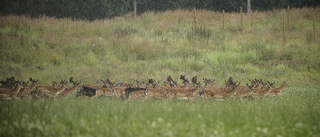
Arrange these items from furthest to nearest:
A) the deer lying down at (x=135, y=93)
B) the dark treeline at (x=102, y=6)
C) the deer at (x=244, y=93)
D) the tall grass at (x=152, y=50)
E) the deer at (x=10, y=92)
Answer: the dark treeline at (x=102, y=6) < the tall grass at (x=152, y=50) < the deer at (x=244, y=93) < the deer lying down at (x=135, y=93) < the deer at (x=10, y=92)

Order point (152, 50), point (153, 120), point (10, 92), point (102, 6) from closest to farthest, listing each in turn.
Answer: point (153, 120)
point (10, 92)
point (152, 50)
point (102, 6)

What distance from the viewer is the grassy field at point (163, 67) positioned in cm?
781

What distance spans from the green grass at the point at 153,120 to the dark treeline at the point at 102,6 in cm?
3655

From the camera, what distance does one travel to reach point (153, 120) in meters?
8.14

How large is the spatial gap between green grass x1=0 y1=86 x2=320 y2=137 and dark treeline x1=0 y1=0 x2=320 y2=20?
3655 centimetres

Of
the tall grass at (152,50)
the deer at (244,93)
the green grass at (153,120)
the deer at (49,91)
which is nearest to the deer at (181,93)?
the deer at (244,93)

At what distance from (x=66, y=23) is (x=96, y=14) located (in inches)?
610

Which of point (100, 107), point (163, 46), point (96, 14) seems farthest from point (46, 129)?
point (96, 14)

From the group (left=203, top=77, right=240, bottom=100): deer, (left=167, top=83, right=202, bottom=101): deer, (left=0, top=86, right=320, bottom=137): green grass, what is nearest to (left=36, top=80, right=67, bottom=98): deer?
(left=0, top=86, right=320, bottom=137): green grass

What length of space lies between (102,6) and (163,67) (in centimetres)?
2639

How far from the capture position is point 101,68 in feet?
70.7

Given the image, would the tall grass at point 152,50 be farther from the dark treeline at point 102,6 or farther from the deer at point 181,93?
the dark treeline at point 102,6

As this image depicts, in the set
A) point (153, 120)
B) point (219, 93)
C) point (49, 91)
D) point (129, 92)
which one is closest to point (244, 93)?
point (219, 93)

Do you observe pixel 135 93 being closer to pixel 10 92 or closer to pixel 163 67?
pixel 10 92
